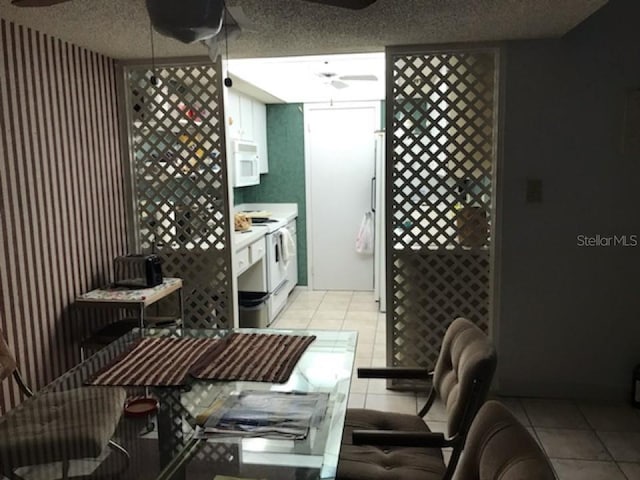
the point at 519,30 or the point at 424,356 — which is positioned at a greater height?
the point at 519,30

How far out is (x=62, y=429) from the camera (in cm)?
171

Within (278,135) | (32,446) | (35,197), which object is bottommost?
(32,446)

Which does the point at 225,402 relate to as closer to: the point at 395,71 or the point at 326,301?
the point at 395,71

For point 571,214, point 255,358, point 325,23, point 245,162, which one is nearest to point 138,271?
point 255,358

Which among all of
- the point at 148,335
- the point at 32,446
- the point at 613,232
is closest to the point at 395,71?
the point at 613,232

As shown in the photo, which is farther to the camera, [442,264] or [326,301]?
[326,301]

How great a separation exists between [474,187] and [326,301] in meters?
2.73

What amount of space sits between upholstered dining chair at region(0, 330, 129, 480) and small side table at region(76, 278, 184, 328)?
3.12ft

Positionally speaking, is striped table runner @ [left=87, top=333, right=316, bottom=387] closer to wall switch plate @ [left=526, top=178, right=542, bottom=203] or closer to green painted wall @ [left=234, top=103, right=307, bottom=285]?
wall switch plate @ [left=526, top=178, right=542, bottom=203]

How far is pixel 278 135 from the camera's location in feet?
19.8

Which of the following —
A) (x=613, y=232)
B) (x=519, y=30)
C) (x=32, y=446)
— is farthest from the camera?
(x=613, y=232)

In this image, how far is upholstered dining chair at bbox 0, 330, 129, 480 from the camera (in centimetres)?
156

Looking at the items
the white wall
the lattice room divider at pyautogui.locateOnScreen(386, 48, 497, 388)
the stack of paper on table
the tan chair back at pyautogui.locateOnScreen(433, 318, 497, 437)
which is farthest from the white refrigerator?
the stack of paper on table

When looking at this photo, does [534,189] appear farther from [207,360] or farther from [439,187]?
[207,360]
